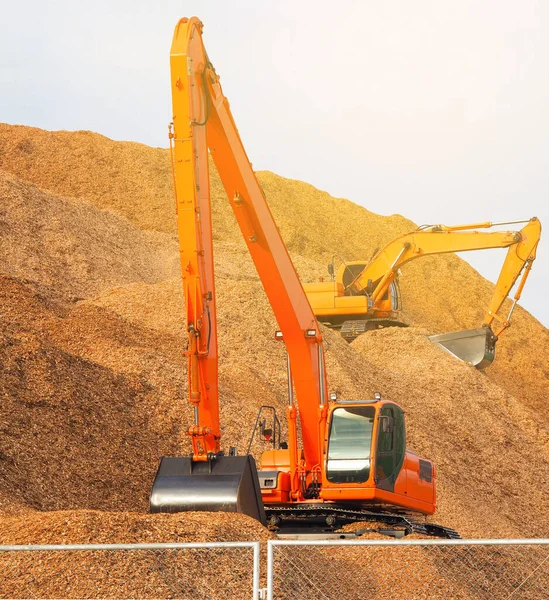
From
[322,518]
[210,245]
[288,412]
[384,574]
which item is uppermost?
[210,245]

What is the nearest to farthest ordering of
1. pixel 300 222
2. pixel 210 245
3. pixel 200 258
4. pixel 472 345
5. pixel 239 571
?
1. pixel 239 571
2. pixel 200 258
3. pixel 210 245
4. pixel 472 345
5. pixel 300 222

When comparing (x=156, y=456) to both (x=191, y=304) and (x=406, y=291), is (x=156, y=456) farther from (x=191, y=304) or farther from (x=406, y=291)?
(x=406, y=291)

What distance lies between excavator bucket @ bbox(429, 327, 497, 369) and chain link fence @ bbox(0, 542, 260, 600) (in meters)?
22.8

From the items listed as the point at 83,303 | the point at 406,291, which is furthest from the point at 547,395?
the point at 83,303

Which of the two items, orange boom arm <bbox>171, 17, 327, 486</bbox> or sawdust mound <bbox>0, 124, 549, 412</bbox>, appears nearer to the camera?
orange boom arm <bbox>171, 17, 327, 486</bbox>

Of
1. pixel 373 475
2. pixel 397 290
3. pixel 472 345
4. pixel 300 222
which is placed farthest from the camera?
pixel 300 222

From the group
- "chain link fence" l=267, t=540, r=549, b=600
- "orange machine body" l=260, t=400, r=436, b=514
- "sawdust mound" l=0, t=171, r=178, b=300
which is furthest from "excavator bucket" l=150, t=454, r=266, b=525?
"sawdust mound" l=0, t=171, r=178, b=300

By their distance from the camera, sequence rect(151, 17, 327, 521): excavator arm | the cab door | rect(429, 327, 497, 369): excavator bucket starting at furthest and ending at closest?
rect(429, 327, 497, 369): excavator bucket → the cab door → rect(151, 17, 327, 521): excavator arm

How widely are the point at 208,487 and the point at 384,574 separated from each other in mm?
2208

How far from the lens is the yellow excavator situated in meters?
29.1

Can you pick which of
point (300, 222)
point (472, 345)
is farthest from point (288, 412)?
point (300, 222)

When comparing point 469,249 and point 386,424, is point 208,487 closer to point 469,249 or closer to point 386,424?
point 386,424

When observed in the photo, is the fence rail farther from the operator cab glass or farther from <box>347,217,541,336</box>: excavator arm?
<box>347,217,541,336</box>: excavator arm

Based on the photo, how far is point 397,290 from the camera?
104 ft
